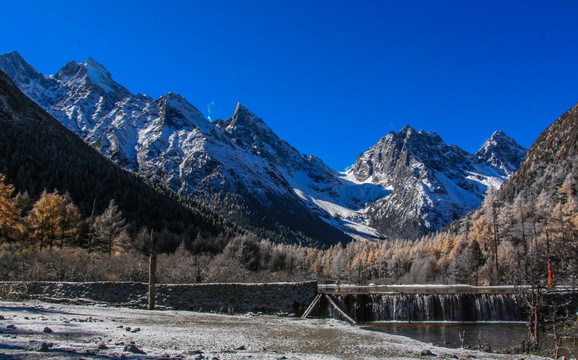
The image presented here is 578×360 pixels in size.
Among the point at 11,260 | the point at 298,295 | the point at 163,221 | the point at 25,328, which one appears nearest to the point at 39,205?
the point at 11,260

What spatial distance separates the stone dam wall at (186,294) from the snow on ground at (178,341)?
906 cm

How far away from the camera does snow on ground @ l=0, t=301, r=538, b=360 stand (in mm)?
11078

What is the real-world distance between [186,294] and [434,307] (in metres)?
26.7

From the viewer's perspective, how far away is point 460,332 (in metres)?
31.9

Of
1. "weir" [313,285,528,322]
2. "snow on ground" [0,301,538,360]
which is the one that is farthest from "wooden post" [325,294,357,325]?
"weir" [313,285,528,322]

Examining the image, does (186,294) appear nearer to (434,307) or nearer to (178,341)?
(178,341)

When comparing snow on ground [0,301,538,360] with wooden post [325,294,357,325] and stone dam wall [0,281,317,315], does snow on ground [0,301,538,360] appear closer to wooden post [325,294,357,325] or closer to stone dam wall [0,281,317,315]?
wooden post [325,294,357,325]

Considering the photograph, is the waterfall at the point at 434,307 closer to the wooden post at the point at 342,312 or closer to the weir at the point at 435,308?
the weir at the point at 435,308

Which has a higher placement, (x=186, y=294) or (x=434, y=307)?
(x=186, y=294)

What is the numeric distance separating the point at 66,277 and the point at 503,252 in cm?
7911

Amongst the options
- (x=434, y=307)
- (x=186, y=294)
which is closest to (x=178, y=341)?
(x=186, y=294)

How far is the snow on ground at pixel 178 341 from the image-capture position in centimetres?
1108

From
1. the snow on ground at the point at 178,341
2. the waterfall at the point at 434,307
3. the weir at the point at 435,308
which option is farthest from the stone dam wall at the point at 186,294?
the waterfall at the point at 434,307

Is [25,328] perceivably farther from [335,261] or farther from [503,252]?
[335,261]
